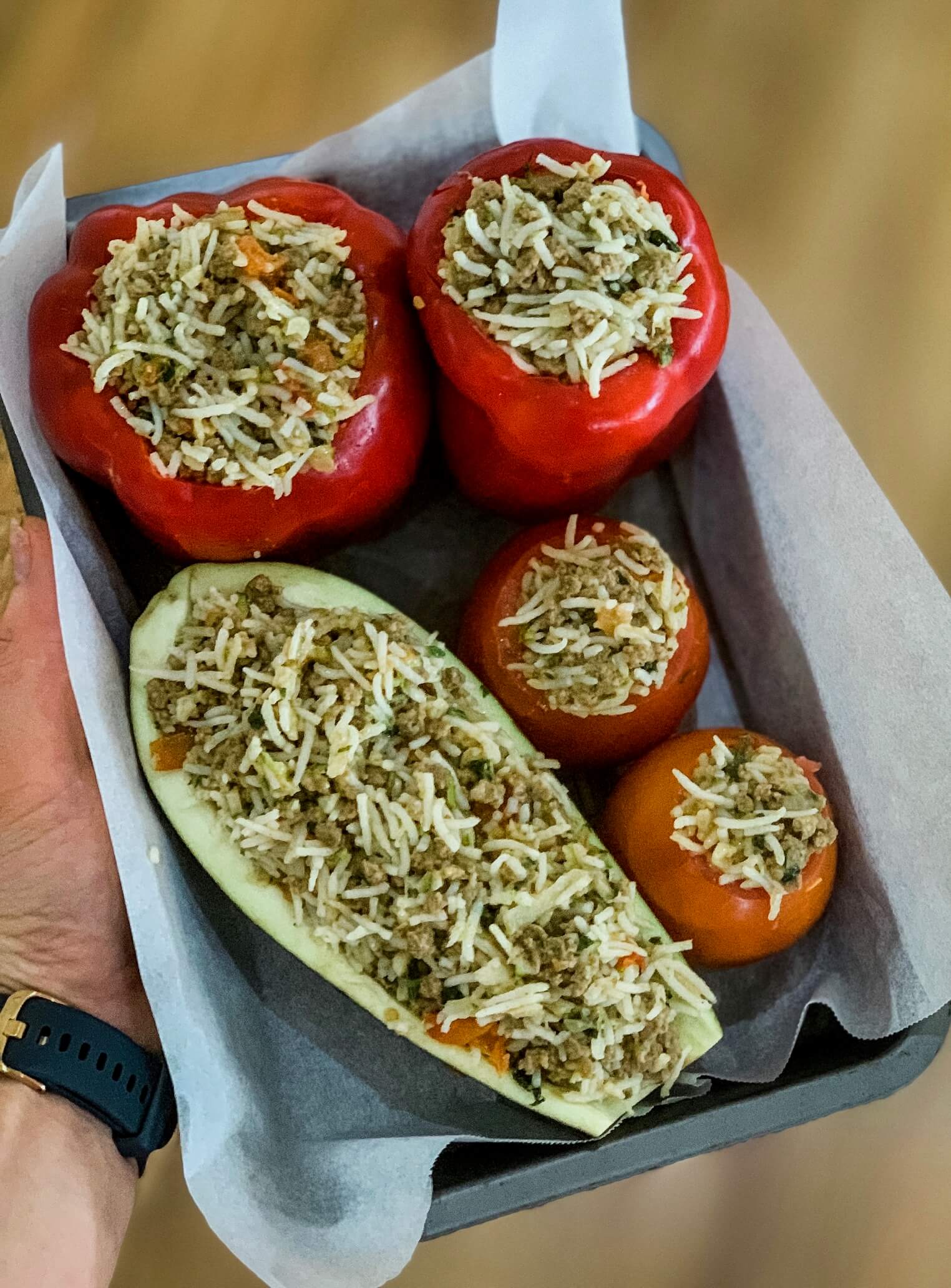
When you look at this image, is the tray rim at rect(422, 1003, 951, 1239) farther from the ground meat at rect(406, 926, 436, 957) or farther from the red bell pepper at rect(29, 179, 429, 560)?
the red bell pepper at rect(29, 179, 429, 560)

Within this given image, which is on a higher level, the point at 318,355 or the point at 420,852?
the point at 318,355

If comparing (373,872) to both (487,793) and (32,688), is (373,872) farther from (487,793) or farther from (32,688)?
(32,688)

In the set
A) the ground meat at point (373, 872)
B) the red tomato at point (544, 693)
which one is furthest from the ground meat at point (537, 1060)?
the red tomato at point (544, 693)

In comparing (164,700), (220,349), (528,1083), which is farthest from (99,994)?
(220,349)

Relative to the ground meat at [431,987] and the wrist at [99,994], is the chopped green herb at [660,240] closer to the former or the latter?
the ground meat at [431,987]

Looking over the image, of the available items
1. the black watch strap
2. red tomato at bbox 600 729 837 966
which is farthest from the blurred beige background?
the black watch strap
